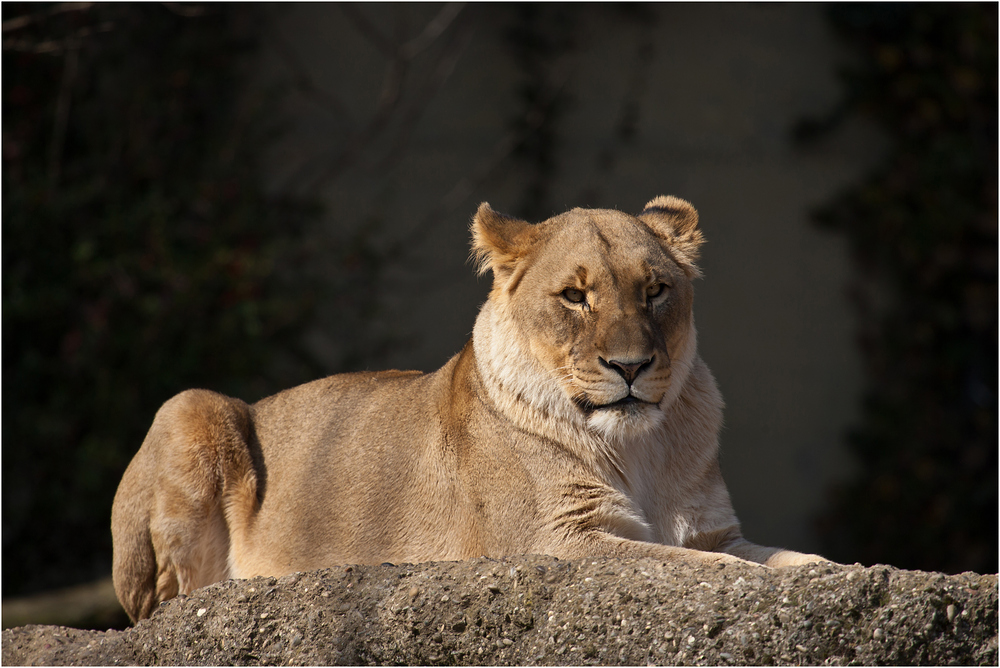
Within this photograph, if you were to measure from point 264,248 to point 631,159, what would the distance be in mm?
3128

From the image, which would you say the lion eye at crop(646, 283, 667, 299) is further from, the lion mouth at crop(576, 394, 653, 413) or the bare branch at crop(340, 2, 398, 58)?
the bare branch at crop(340, 2, 398, 58)

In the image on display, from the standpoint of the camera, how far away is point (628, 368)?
324 centimetres

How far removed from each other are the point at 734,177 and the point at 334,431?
530cm

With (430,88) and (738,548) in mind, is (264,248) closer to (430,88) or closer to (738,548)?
(430,88)

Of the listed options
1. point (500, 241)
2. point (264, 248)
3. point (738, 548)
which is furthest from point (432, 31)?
point (738, 548)

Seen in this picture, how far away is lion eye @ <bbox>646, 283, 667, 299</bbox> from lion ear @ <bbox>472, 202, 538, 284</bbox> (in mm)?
515

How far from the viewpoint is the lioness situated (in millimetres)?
3365

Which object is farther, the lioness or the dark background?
the dark background

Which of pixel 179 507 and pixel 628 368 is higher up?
pixel 628 368

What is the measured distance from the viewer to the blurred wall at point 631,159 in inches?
305

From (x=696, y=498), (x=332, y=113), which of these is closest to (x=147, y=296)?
(x=332, y=113)

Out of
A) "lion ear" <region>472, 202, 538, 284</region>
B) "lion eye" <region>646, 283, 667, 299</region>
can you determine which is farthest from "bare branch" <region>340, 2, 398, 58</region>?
"lion eye" <region>646, 283, 667, 299</region>

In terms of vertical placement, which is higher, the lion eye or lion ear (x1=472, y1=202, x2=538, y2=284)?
lion ear (x1=472, y1=202, x2=538, y2=284)

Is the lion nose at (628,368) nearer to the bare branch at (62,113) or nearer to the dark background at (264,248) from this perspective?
the dark background at (264,248)
